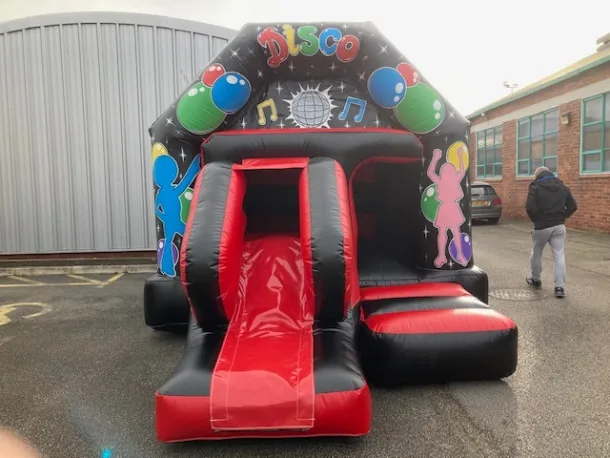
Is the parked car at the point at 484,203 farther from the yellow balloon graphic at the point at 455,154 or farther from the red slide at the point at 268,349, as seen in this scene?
the red slide at the point at 268,349

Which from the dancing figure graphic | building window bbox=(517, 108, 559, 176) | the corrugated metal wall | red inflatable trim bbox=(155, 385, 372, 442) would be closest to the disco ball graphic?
the dancing figure graphic

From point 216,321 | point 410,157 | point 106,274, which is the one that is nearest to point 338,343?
point 216,321

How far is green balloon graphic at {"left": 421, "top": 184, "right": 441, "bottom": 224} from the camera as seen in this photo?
16.1 feet

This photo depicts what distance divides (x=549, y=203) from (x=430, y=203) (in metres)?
2.23

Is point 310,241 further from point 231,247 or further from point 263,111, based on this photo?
point 263,111

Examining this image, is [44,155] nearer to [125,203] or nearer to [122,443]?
[125,203]

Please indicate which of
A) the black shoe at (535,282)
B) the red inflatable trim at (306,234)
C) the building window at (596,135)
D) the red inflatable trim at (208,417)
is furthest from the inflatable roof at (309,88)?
the building window at (596,135)

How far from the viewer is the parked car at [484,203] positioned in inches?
624

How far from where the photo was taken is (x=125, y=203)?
29.6 ft

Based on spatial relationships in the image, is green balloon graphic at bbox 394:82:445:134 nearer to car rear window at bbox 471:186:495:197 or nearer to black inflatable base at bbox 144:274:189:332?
black inflatable base at bbox 144:274:189:332

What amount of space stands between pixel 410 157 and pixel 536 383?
214 centimetres

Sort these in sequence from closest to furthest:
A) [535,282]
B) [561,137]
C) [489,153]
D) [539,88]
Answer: [535,282] → [561,137] → [539,88] → [489,153]

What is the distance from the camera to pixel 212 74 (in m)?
4.53

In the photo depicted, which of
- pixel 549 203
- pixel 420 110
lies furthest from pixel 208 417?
pixel 549 203
